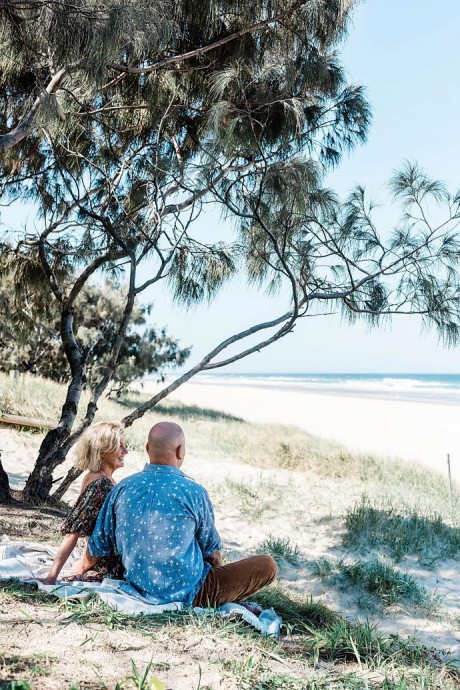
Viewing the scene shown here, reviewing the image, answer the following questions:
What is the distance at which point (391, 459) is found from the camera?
1016 cm

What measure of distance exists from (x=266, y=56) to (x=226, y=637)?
353 centimetres

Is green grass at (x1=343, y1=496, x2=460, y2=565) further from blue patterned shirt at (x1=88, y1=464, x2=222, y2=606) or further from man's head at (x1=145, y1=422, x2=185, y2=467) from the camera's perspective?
man's head at (x1=145, y1=422, x2=185, y2=467)

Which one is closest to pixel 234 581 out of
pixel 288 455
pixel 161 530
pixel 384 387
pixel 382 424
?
pixel 161 530

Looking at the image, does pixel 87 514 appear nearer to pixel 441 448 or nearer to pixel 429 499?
pixel 429 499

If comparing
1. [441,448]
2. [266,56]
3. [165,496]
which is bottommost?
[441,448]

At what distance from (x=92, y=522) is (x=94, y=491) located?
0.13 meters

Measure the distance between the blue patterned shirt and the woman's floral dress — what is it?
196mm

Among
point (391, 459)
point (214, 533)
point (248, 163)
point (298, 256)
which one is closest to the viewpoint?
point (214, 533)

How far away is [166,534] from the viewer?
8.63ft

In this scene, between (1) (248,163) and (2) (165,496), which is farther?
(1) (248,163)

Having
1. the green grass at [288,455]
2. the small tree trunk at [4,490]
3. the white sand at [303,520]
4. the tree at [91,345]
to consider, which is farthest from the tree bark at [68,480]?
the tree at [91,345]

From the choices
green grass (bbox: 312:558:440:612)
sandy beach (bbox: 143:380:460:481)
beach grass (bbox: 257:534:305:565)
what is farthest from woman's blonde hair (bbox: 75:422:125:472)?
sandy beach (bbox: 143:380:460:481)

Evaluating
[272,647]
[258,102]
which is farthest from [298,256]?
[272,647]

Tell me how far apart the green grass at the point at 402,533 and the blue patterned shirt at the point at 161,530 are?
303 cm
